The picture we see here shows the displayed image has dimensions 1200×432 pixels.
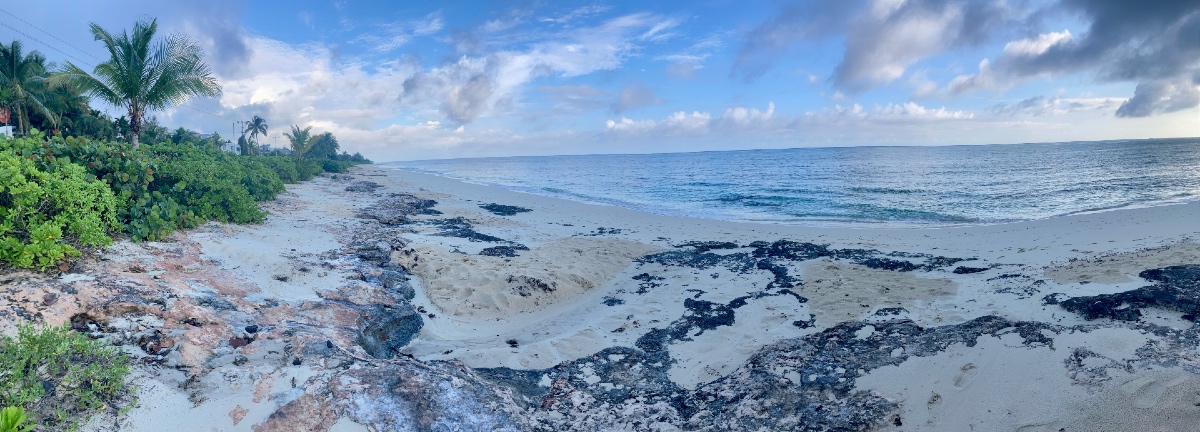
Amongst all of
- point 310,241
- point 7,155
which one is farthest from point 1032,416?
point 310,241

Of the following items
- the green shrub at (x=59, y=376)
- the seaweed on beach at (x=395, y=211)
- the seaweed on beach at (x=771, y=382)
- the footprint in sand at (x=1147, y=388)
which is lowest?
the seaweed on beach at (x=771, y=382)

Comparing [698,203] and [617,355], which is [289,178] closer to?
[698,203]

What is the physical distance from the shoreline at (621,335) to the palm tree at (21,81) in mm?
20343

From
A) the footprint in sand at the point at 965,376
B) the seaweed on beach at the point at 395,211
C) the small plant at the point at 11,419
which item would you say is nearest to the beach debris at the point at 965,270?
the footprint in sand at the point at 965,376

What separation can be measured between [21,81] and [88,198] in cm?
2810

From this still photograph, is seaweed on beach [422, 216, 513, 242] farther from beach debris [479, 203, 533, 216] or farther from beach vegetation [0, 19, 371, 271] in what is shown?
beach vegetation [0, 19, 371, 271]

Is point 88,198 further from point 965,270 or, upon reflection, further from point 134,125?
point 965,270

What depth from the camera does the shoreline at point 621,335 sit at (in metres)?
4.03

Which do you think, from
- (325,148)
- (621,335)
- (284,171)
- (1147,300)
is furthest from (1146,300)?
(325,148)

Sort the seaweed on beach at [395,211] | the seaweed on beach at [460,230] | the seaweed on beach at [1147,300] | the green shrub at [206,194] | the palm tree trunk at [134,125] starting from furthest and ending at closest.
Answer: the seaweed on beach at [395,211]
the palm tree trunk at [134,125]
the seaweed on beach at [460,230]
the green shrub at [206,194]
the seaweed on beach at [1147,300]

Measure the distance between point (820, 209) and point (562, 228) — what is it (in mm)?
12876

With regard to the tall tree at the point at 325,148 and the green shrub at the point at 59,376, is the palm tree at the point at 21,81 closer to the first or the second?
the green shrub at the point at 59,376

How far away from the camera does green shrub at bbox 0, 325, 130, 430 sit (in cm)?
319

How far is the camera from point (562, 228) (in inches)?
623
